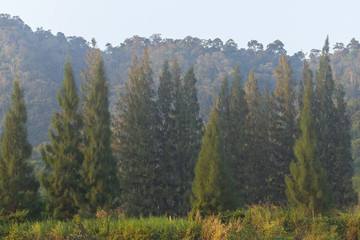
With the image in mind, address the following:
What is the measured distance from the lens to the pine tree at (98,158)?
15734mm

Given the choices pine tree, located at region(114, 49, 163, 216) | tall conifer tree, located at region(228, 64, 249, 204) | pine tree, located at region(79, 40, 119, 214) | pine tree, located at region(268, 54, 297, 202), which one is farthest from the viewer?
pine tree, located at region(268, 54, 297, 202)

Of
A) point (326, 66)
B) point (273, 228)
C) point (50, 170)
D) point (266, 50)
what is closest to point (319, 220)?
point (273, 228)

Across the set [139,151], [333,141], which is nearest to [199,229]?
[139,151]

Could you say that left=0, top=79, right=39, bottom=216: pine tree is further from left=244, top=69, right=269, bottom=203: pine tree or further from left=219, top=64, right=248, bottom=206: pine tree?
left=244, top=69, right=269, bottom=203: pine tree

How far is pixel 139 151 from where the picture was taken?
23.0 metres

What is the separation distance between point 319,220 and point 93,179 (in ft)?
31.9

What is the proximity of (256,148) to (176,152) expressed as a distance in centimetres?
584

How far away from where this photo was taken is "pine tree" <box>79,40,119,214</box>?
51.6 ft

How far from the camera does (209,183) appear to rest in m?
15.8

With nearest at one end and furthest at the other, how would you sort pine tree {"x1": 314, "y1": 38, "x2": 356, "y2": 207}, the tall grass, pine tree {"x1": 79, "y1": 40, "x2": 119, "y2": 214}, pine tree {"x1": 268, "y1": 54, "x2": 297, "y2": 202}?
the tall grass, pine tree {"x1": 79, "y1": 40, "x2": 119, "y2": 214}, pine tree {"x1": 314, "y1": 38, "x2": 356, "y2": 207}, pine tree {"x1": 268, "y1": 54, "x2": 297, "y2": 202}

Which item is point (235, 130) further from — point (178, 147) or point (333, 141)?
point (333, 141)

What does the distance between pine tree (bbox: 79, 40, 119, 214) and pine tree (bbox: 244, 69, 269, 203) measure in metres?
10.1

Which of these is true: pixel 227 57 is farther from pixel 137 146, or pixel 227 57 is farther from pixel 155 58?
pixel 137 146

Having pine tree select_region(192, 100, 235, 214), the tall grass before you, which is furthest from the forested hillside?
the tall grass
